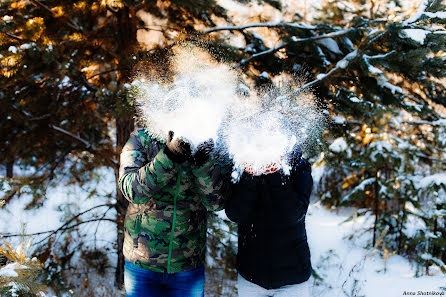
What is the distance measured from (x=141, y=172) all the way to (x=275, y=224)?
3.11 feet

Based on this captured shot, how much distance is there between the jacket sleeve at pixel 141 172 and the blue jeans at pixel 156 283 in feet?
1.70

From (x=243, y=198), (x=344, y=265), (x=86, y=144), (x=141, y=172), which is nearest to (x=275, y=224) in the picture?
(x=243, y=198)

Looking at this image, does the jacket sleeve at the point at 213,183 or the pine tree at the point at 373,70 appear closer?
the jacket sleeve at the point at 213,183

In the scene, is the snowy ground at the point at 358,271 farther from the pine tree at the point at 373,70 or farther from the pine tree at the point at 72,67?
the pine tree at the point at 72,67

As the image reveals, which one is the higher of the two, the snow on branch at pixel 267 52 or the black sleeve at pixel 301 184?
the snow on branch at pixel 267 52

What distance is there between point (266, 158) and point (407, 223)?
212 inches

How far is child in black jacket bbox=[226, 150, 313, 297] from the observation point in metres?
2.04

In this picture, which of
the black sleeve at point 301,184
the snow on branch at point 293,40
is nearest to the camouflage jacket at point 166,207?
the black sleeve at point 301,184

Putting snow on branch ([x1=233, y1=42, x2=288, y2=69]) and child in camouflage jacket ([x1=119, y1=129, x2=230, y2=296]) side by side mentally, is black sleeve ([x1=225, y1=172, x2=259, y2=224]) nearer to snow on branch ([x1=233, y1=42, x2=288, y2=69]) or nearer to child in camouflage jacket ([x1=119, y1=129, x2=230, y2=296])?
child in camouflage jacket ([x1=119, y1=129, x2=230, y2=296])

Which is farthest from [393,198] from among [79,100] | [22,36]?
Result: [22,36]

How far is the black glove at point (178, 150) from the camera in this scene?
5.75 feet

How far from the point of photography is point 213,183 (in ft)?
6.57

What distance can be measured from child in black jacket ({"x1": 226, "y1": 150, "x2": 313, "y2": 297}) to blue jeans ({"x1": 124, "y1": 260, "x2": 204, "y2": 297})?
41 centimetres

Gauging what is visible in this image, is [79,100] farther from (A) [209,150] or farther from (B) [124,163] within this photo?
(A) [209,150]
